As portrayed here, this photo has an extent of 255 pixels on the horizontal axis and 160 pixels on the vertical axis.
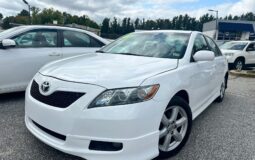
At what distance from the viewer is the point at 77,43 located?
5.73m

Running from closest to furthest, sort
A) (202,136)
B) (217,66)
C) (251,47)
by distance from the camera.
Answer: (202,136) → (217,66) → (251,47)

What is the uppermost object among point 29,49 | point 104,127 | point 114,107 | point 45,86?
point 29,49

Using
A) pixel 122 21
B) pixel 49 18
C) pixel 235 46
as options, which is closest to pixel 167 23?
pixel 122 21

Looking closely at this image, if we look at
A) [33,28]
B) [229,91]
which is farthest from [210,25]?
[33,28]

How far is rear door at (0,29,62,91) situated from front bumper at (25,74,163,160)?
258 cm

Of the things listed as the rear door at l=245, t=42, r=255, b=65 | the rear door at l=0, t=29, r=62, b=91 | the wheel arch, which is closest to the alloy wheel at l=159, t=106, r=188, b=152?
the wheel arch

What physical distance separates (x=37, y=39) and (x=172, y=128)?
339cm

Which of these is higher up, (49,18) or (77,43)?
(49,18)

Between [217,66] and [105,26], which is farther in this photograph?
[105,26]

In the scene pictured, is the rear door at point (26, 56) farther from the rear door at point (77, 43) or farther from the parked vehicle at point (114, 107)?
the parked vehicle at point (114, 107)

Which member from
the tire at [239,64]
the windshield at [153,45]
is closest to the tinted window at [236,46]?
the tire at [239,64]

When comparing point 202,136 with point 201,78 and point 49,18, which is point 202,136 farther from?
point 49,18

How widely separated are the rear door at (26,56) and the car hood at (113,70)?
183 cm

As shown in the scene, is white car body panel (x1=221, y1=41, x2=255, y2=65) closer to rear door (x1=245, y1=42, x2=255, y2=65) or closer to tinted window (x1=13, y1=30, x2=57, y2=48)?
rear door (x1=245, y1=42, x2=255, y2=65)
